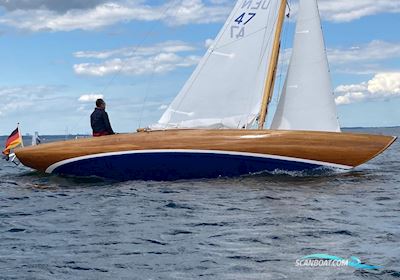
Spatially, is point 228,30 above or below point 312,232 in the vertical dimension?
above

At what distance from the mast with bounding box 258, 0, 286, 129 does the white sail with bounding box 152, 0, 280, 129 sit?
0.68 ft

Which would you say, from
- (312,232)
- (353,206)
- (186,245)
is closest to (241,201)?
(353,206)

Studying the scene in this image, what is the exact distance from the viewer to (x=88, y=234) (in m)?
9.48

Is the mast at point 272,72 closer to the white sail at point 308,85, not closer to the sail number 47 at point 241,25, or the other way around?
the white sail at point 308,85

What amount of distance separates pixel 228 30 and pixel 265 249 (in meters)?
10.2

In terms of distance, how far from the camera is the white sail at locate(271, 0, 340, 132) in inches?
656

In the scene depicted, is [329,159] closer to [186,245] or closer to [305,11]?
[305,11]

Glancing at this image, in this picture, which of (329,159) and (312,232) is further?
(329,159)

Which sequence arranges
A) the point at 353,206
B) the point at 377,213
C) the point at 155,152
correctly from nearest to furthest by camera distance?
the point at 377,213, the point at 353,206, the point at 155,152

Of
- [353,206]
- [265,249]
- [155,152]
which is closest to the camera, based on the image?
[265,249]

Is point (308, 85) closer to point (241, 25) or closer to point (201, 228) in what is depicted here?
point (241, 25)

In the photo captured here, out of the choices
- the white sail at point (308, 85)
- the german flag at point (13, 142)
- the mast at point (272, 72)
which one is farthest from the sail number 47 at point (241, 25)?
the german flag at point (13, 142)

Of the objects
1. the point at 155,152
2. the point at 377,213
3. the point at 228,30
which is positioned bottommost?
the point at 377,213

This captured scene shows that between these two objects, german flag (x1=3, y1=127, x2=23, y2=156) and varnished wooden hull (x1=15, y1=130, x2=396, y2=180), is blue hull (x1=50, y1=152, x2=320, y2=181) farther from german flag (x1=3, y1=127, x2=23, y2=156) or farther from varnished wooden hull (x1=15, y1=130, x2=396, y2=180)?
german flag (x1=3, y1=127, x2=23, y2=156)
